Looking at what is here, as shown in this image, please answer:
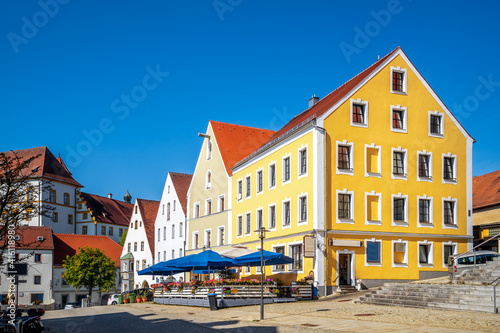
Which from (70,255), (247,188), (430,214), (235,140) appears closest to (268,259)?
(430,214)

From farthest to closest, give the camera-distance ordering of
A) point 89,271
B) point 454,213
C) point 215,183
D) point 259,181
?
point 89,271, point 215,183, point 259,181, point 454,213

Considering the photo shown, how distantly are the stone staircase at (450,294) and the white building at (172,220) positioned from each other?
1378 inches

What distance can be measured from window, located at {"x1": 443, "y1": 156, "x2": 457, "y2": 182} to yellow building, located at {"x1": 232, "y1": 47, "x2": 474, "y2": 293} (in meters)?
0.06

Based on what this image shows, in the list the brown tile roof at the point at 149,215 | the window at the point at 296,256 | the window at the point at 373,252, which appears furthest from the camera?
the brown tile roof at the point at 149,215

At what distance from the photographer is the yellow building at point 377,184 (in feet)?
112

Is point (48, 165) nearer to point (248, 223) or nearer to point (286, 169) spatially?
point (248, 223)

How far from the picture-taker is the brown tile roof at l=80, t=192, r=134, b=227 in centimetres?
10713

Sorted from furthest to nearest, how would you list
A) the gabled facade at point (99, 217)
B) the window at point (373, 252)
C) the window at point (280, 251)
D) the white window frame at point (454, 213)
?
the gabled facade at point (99, 217), the window at point (280, 251), the white window frame at point (454, 213), the window at point (373, 252)

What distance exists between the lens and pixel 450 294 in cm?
2339

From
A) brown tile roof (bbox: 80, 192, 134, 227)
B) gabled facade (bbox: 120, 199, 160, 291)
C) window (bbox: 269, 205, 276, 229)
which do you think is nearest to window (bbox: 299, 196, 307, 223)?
window (bbox: 269, 205, 276, 229)

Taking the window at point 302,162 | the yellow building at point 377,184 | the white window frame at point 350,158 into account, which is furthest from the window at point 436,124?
the window at point 302,162

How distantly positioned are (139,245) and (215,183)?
31.6 metres

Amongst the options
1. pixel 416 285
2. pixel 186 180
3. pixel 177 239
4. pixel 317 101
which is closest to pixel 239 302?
pixel 416 285

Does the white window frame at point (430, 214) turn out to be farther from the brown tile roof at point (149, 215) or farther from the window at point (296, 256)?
the brown tile roof at point (149, 215)
